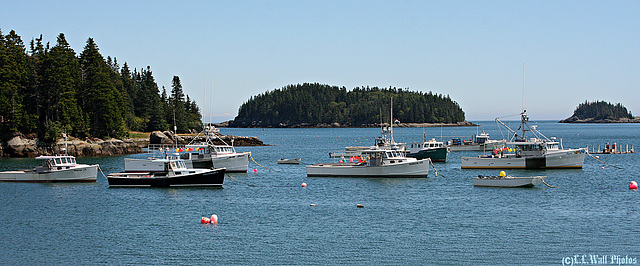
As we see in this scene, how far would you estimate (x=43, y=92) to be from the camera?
8869cm

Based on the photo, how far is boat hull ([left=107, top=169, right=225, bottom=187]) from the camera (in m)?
49.2

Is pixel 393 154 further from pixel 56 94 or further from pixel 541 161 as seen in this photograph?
pixel 56 94

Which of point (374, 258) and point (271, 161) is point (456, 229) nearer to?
point (374, 258)

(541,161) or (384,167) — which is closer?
(384,167)

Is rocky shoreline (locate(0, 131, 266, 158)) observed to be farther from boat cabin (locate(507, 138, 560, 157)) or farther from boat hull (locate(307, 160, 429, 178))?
boat cabin (locate(507, 138, 560, 157))

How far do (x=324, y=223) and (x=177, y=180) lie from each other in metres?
19.1

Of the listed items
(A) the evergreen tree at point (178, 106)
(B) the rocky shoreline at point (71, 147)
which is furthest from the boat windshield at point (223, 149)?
(A) the evergreen tree at point (178, 106)

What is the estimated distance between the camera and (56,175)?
53.5 meters

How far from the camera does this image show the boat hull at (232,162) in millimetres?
61219

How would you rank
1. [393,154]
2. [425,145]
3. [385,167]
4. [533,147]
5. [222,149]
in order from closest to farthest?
[385,167], [393,154], [533,147], [222,149], [425,145]

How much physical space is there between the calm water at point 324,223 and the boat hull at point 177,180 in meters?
1.09

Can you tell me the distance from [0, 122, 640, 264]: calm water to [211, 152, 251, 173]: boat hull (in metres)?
8.47

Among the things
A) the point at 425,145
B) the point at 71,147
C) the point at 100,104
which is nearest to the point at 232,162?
the point at 425,145

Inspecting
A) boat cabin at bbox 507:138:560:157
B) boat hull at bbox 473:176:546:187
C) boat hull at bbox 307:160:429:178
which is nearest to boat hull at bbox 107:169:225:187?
boat hull at bbox 307:160:429:178
